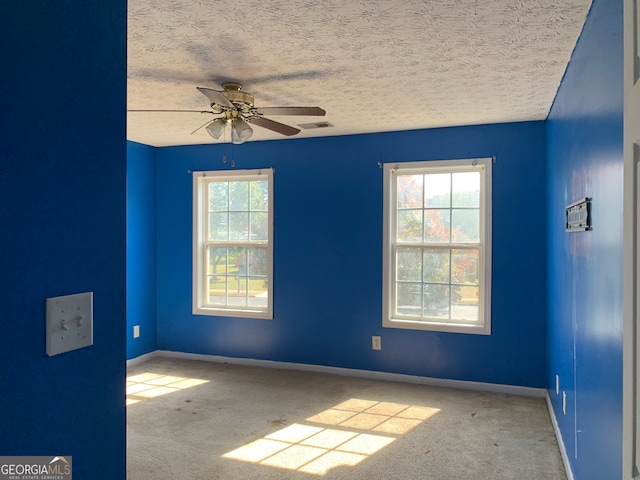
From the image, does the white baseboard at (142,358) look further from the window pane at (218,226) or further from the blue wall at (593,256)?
the blue wall at (593,256)

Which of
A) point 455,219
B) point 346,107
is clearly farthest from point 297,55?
point 455,219

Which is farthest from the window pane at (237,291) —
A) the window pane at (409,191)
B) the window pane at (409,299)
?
the window pane at (409,191)

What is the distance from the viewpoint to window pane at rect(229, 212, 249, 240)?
18.1ft

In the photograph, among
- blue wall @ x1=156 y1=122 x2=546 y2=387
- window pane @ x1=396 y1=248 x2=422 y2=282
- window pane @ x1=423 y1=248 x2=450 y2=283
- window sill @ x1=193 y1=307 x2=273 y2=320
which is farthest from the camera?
window sill @ x1=193 y1=307 x2=273 y2=320

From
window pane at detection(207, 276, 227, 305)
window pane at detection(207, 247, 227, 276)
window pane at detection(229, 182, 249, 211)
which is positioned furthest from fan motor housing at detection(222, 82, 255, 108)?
window pane at detection(207, 276, 227, 305)

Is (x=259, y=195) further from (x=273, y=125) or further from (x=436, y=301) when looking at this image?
(x=436, y=301)

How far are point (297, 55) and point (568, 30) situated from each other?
1.39 meters

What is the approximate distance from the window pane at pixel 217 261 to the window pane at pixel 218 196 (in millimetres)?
466

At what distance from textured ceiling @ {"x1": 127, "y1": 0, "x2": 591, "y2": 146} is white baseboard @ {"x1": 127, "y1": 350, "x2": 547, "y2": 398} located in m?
2.44

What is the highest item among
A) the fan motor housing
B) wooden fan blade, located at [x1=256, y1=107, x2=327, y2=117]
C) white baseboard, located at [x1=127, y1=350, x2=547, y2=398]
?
the fan motor housing

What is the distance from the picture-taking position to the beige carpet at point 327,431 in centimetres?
299

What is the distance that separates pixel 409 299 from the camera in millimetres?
4832
